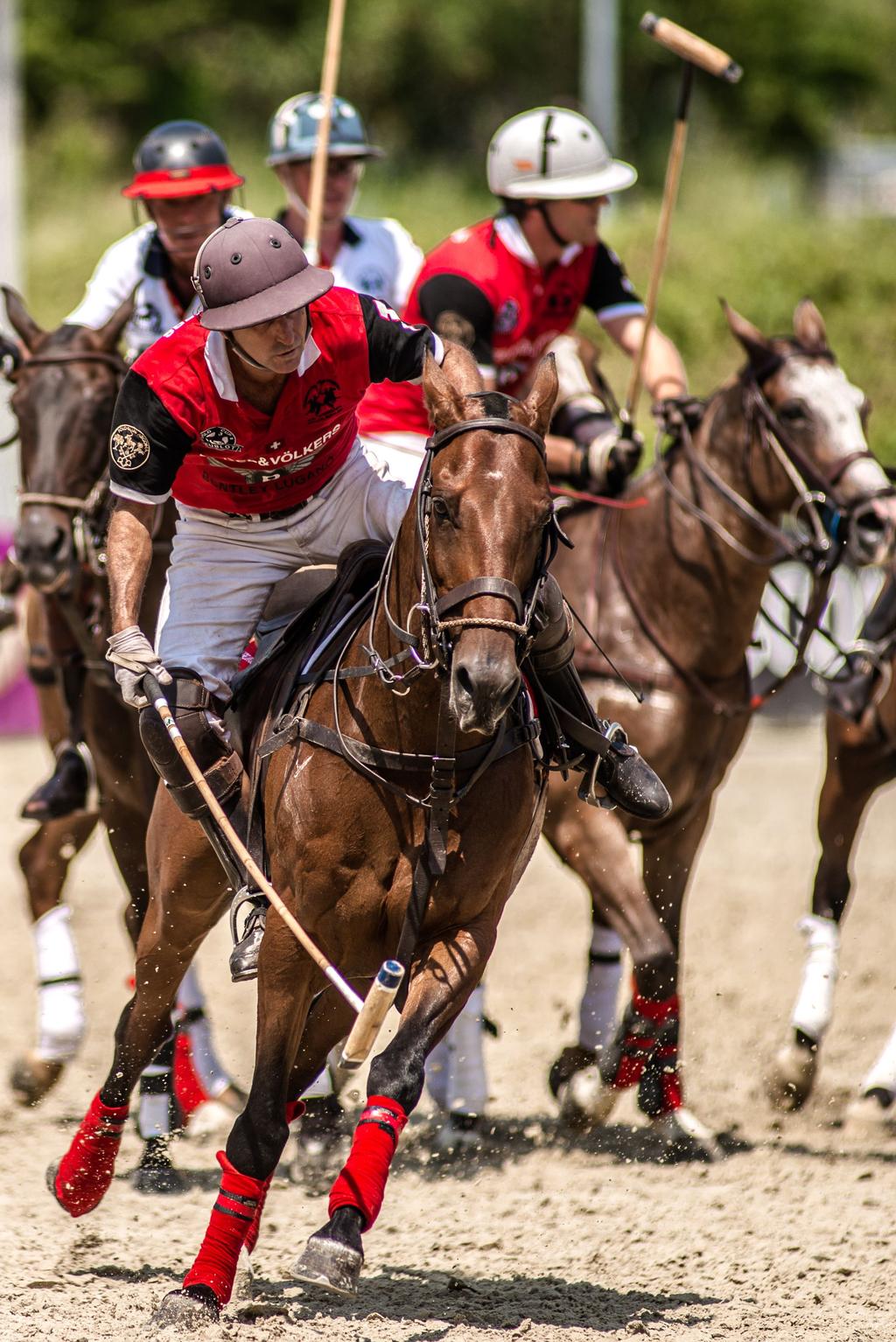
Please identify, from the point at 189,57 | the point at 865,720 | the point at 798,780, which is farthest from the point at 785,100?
the point at 865,720

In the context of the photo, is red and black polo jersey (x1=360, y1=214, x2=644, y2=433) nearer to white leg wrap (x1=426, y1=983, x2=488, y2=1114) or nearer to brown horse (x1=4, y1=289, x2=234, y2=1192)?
brown horse (x1=4, y1=289, x2=234, y2=1192)

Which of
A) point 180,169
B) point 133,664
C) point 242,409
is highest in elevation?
point 180,169

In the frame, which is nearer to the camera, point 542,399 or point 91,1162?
point 542,399

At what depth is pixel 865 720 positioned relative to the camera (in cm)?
694

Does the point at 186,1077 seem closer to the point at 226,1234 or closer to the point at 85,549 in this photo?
the point at 85,549

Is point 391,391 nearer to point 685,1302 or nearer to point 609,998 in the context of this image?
point 609,998

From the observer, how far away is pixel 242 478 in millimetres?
4660

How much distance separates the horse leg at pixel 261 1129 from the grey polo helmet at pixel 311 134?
4371mm

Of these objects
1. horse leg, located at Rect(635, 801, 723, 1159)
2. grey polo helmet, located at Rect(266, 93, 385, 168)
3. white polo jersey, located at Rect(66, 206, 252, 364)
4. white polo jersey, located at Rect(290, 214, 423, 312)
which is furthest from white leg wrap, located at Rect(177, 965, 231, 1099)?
grey polo helmet, located at Rect(266, 93, 385, 168)

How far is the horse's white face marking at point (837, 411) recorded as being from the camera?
595cm

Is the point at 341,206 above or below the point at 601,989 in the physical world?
above

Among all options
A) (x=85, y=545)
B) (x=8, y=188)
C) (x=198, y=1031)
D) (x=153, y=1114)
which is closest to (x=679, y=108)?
(x=85, y=545)

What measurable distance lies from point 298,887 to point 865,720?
334 centimetres

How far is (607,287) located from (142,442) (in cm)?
300
